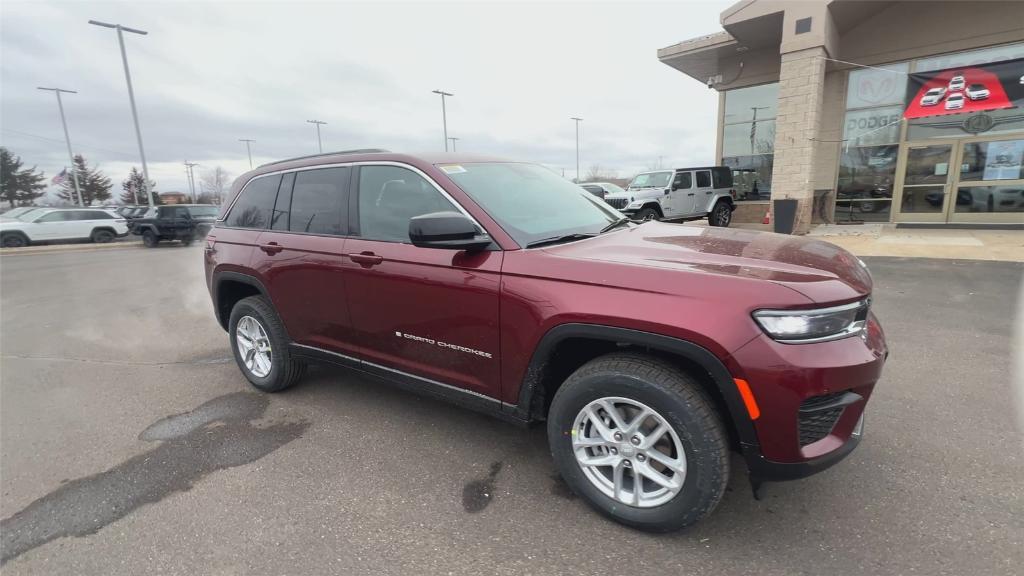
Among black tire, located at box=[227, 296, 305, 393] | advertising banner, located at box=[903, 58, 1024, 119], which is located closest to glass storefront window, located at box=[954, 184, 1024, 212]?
advertising banner, located at box=[903, 58, 1024, 119]

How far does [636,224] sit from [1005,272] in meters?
7.61

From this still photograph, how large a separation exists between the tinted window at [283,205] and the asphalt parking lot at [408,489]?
4.49ft

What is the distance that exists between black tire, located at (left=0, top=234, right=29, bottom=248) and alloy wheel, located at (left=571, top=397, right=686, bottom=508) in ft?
86.2

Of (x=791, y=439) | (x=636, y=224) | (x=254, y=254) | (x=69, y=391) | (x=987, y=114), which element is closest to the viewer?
(x=791, y=439)

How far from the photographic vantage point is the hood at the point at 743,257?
213cm

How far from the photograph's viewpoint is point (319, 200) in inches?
141

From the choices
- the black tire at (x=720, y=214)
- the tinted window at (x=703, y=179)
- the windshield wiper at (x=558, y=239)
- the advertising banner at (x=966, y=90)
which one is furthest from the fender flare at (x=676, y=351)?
the black tire at (x=720, y=214)

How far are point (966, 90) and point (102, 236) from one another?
30.0 metres

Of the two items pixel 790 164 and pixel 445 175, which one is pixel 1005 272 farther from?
pixel 445 175

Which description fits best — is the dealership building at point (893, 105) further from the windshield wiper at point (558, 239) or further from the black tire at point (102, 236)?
the black tire at point (102, 236)

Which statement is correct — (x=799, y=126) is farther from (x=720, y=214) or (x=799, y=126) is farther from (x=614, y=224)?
(x=614, y=224)

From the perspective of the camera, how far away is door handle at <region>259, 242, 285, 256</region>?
3.71 m

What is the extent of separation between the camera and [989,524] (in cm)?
232

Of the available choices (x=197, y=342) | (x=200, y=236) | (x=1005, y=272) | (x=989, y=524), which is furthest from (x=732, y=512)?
(x=200, y=236)
